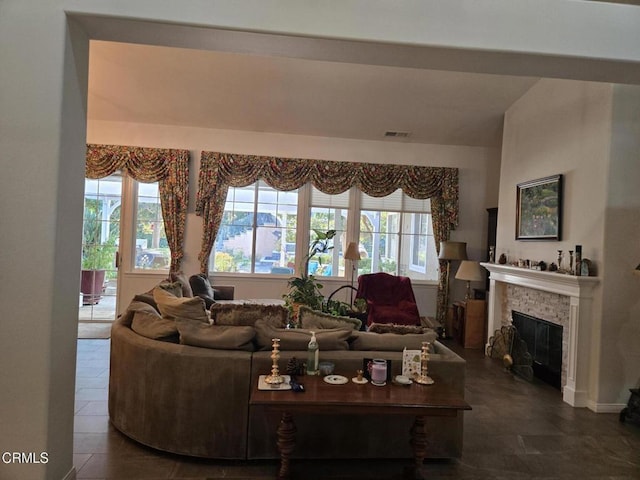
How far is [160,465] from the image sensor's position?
242 centimetres

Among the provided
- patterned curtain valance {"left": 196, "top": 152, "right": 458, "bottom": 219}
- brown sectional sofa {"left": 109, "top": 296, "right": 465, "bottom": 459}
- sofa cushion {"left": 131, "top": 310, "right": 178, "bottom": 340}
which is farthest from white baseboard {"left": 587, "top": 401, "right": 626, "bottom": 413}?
sofa cushion {"left": 131, "top": 310, "right": 178, "bottom": 340}

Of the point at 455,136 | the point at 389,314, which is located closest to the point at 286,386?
the point at 389,314

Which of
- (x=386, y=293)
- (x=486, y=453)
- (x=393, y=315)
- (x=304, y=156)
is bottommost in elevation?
(x=486, y=453)

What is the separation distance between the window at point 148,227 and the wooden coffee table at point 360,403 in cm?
464

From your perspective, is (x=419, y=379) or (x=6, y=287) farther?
(x=419, y=379)

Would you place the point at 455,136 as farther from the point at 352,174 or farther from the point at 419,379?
the point at 419,379

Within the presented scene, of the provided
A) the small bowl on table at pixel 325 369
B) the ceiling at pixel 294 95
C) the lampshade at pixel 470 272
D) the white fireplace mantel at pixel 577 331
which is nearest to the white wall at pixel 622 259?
the white fireplace mantel at pixel 577 331

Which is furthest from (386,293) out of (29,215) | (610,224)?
(29,215)

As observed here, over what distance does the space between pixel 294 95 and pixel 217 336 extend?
3.72 meters

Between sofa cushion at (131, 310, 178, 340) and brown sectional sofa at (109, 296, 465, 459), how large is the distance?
0.10 metres

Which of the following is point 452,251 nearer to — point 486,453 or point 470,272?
point 470,272

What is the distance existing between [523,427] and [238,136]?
5.28 metres

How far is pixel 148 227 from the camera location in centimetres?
619

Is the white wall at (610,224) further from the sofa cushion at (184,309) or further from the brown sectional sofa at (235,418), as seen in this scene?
the sofa cushion at (184,309)
